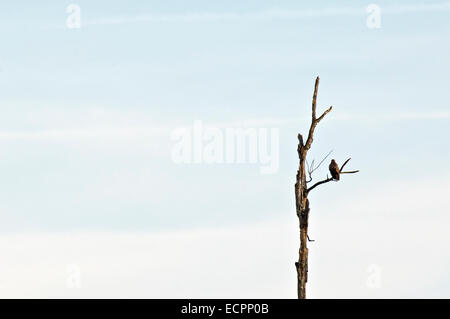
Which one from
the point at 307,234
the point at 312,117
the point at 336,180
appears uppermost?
the point at 312,117

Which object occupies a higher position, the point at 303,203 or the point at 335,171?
the point at 335,171

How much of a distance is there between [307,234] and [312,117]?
157 inches

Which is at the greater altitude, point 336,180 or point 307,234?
point 336,180
